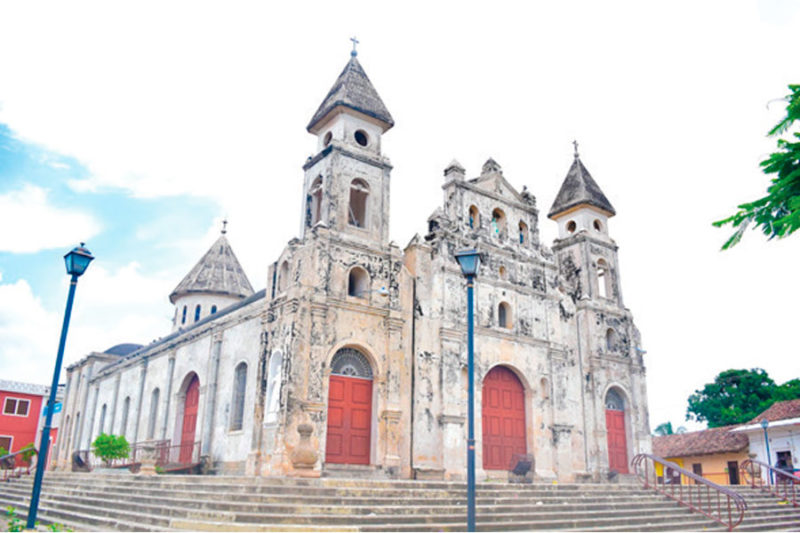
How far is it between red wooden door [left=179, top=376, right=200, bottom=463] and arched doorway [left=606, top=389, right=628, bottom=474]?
1589 cm

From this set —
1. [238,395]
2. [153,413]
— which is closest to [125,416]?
[153,413]

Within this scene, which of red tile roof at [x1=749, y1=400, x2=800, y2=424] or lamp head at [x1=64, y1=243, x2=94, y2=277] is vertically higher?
lamp head at [x1=64, y1=243, x2=94, y2=277]

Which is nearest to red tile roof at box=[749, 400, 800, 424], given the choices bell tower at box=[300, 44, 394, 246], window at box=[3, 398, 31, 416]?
bell tower at box=[300, 44, 394, 246]

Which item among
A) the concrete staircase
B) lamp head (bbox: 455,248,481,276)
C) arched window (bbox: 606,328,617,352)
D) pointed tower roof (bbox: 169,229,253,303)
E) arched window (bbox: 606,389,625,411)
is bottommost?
the concrete staircase

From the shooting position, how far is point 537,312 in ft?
80.1

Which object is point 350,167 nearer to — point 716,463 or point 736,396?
point 716,463

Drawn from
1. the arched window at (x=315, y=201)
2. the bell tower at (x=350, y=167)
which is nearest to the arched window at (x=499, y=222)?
the bell tower at (x=350, y=167)

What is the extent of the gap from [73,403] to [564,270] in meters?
28.2

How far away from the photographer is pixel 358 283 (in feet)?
68.2

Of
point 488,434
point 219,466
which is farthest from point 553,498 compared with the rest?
point 219,466

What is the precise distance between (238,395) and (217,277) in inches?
621

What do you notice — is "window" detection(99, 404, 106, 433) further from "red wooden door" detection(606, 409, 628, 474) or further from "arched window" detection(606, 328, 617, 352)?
"arched window" detection(606, 328, 617, 352)

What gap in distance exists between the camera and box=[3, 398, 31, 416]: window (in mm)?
41719

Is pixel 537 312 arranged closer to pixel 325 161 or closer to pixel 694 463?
pixel 325 161
